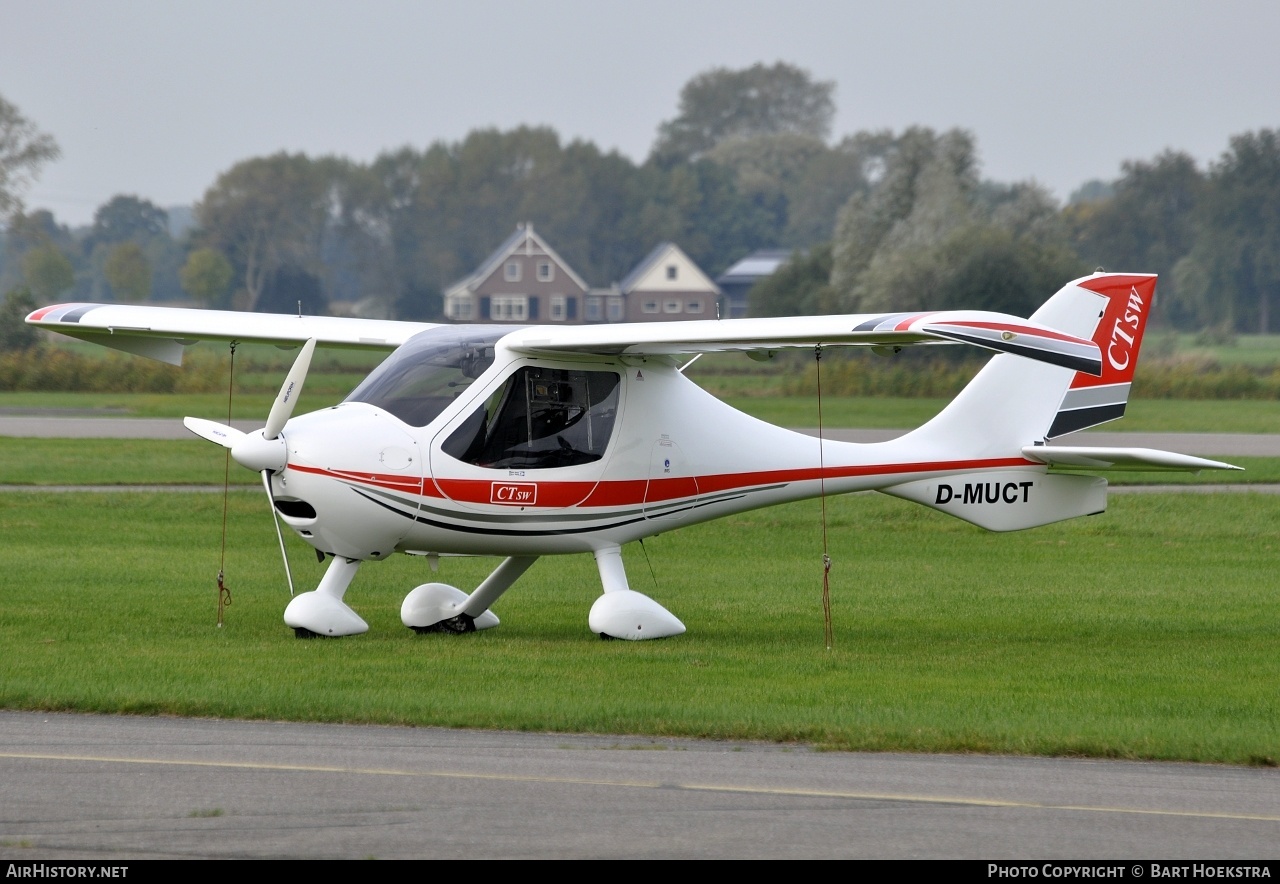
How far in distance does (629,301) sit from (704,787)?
3638 inches

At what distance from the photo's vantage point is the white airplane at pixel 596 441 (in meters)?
11.8

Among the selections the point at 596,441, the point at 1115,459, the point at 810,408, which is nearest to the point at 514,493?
the point at 596,441

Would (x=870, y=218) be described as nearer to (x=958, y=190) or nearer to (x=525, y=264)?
(x=958, y=190)

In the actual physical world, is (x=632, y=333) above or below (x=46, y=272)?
below

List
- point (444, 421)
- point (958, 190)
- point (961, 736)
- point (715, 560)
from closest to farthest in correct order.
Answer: point (961, 736), point (444, 421), point (715, 560), point (958, 190)

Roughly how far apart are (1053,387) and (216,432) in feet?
24.0

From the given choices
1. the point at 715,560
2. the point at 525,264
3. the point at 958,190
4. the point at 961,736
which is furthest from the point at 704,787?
the point at 525,264

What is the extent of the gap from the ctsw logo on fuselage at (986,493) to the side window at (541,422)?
324 cm

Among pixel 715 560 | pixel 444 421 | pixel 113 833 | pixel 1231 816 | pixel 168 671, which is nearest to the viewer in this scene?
pixel 113 833

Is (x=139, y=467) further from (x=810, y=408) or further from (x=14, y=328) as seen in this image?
(x=14, y=328)

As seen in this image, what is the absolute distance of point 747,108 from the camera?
6240 inches

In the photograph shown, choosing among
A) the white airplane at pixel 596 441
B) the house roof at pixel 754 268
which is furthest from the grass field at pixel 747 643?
the house roof at pixel 754 268

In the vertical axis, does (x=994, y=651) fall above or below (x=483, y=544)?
below

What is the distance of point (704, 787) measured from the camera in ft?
26.0
